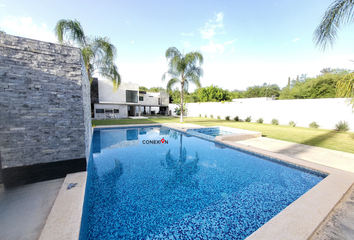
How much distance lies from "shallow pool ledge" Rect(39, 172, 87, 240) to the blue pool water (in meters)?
0.27

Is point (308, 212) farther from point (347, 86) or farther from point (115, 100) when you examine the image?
point (115, 100)

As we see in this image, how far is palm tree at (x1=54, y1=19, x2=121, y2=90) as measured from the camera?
818 centimetres

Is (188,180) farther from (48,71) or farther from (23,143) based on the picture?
(48,71)

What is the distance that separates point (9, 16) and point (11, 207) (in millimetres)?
11188

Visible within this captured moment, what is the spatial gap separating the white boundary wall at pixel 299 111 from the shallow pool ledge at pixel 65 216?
18.0m

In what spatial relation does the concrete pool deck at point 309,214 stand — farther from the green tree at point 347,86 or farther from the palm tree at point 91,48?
the palm tree at point 91,48

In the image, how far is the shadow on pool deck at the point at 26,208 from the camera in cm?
224

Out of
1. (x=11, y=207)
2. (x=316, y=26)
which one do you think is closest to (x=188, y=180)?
(x=11, y=207)

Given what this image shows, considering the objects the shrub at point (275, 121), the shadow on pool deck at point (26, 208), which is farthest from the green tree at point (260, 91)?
the shadow on pool deck at point (26, 208)

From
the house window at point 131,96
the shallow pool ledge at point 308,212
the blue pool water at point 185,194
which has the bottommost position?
the blue pool water at point 185,194

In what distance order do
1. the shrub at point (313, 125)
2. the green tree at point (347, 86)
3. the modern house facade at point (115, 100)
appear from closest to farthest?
the green tree at point (347, 86)
the shrub at point (313, 125)
the modern house facade at point (115, 100)

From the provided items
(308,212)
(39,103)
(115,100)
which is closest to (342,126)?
(308,212)

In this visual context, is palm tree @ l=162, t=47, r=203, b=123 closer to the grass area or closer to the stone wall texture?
the grass area

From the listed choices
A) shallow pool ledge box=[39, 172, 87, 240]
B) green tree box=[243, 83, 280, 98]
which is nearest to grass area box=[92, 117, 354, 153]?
shallow pool ledge box=[39, 172, 87, 240]
